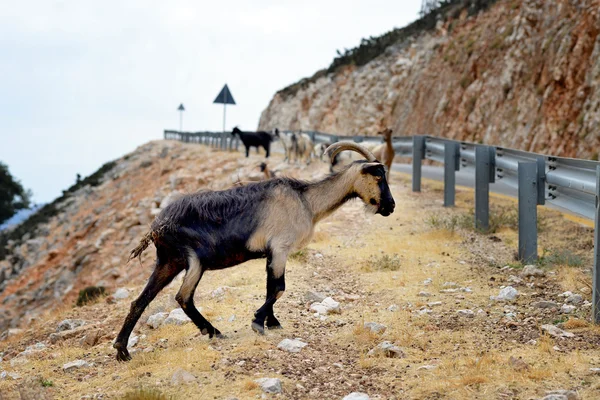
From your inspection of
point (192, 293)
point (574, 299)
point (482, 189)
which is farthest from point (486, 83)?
point (192, 293)

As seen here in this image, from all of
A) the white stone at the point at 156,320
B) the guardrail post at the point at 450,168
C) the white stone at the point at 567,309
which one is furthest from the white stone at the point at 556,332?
the guardrail post at the point at 450,168

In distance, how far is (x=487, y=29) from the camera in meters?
31.5

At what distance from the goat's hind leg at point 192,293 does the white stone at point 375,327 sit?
137 cm

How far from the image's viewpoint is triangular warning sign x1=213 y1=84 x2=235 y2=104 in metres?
33.3

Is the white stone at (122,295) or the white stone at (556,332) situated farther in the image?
the white stone at (122,295)

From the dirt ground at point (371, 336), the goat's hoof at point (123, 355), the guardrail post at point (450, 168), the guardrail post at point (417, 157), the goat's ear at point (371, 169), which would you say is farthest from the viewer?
the guardrail post at point (417, 157)

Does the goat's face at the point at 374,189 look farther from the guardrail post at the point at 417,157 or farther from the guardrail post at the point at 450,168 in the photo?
the guardrail post at the point at 417,157

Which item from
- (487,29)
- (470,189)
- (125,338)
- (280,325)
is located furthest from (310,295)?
(487,29)

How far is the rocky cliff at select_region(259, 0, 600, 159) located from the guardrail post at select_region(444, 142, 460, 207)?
7.22 metres

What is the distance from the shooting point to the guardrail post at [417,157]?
1625cm

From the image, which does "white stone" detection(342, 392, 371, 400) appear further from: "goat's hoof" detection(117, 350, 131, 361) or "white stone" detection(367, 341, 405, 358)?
"goat's hoof" detection(117, 350, 131, 361)

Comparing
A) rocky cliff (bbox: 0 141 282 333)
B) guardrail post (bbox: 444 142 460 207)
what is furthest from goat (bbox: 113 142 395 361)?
rocky cliff (bbox: 0 141 282 333)

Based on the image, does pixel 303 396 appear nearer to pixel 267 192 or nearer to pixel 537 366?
pixel 537 366

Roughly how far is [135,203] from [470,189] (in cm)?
1828
